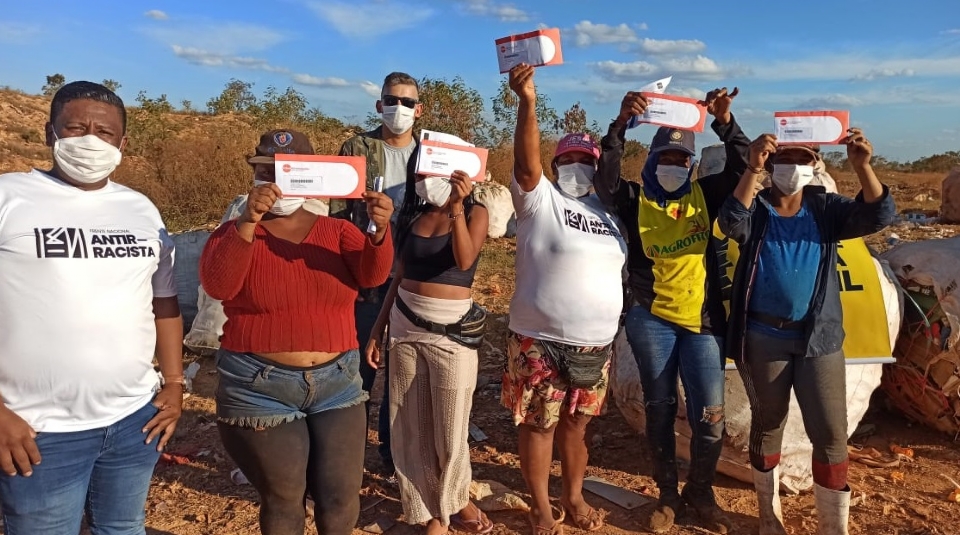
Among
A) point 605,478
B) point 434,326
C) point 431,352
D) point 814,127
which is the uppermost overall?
point 814,127

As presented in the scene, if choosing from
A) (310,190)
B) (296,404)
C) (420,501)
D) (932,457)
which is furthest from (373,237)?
(932,457)

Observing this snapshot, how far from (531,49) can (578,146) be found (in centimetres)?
70

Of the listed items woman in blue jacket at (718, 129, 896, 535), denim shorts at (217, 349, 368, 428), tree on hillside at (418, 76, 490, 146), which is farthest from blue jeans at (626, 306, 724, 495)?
tree on hillside at (418, 76, 490, 146)

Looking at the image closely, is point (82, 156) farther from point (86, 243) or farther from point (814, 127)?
point (814, 127)

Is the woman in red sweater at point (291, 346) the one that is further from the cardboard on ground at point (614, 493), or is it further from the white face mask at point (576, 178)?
the cardboard on ground at point (614, 493)

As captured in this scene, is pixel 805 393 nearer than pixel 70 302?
No

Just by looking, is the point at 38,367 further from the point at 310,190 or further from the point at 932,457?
the point at 932,457

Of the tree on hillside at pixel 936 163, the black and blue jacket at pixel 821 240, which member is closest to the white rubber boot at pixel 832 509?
the black and blue jacket at pixel 821 240

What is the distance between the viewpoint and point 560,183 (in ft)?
11.2

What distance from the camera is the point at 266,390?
249 centimetres

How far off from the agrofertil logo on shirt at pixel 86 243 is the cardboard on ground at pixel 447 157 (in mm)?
1084

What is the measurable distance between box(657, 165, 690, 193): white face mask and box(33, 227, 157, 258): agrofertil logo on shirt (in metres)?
2.34

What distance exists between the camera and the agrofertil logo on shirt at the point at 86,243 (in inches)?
78.8

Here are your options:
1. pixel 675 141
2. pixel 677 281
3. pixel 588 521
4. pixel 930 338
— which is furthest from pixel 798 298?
pixel 930 338
